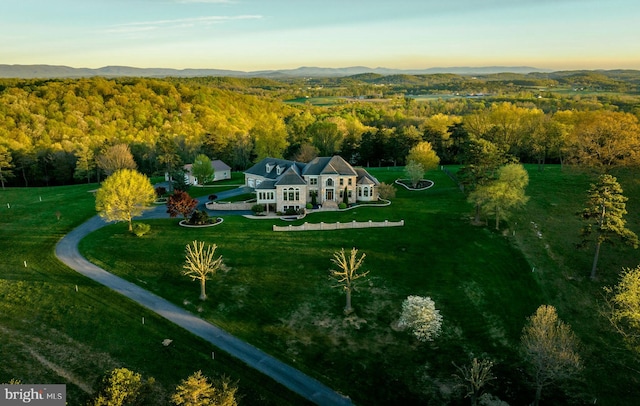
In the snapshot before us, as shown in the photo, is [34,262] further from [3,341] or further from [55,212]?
[55,212]

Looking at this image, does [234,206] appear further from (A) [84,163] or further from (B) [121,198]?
(A) [84,163]

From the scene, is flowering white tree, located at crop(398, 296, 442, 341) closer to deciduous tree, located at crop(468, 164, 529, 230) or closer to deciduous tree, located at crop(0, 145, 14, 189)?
deciduous tree, located at crop(468, 164, 529, 230)

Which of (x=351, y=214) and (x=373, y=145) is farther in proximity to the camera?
(x=373, y=145)

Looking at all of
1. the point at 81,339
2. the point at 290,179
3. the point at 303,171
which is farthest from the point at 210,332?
the point at 303,171

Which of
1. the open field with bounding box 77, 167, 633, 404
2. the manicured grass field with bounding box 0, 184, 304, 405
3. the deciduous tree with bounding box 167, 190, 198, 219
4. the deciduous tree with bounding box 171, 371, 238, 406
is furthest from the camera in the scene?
the deciduous tree with bounding box 167, 190, 198, 219

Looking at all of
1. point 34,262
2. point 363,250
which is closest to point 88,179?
point 34,262

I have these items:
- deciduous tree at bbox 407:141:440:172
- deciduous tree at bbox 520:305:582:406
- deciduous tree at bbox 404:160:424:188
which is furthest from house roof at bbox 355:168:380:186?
deciduous tree at bbox 520:305:582:406
